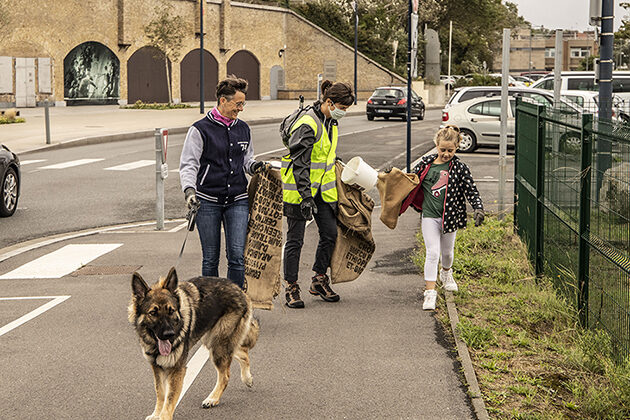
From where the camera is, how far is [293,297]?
837 centimetres

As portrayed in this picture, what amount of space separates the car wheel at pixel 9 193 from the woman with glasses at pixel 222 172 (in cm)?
791

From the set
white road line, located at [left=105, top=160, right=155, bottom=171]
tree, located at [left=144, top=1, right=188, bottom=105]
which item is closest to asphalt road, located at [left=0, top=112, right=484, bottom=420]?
white road line, located at [left=105, top=160, right=155, bottom=171]

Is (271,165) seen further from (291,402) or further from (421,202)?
(291,402)

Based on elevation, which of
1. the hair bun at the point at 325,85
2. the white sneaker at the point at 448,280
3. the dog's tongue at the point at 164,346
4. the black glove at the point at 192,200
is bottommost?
Result: the white sneaker at the point at 448,280

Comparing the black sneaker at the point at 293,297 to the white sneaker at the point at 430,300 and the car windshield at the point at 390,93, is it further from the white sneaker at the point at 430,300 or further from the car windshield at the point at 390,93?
the car windshield at the point at 390,93

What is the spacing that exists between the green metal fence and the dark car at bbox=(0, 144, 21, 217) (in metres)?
8.25

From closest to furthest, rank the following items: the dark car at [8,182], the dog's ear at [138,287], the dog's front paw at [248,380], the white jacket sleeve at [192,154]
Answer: the dog's ear at [138,287]
the dog's front paw at [248,380]
the white jacket sleeve at [192,154]
the dark car at [8,182]

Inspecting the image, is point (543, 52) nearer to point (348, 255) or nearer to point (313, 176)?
point (348, 255)

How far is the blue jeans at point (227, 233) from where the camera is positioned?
6.94 meters

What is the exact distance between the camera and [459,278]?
30.5 ft

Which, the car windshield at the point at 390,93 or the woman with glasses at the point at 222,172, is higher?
the car windshield at the point at 390,93

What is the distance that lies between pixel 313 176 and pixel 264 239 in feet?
3.16

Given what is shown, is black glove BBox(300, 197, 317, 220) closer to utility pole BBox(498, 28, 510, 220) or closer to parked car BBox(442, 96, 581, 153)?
utility pole BBox(498, 28, 510, 220)

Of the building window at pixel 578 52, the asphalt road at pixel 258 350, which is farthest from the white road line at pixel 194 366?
the building window at pixel 578 52
